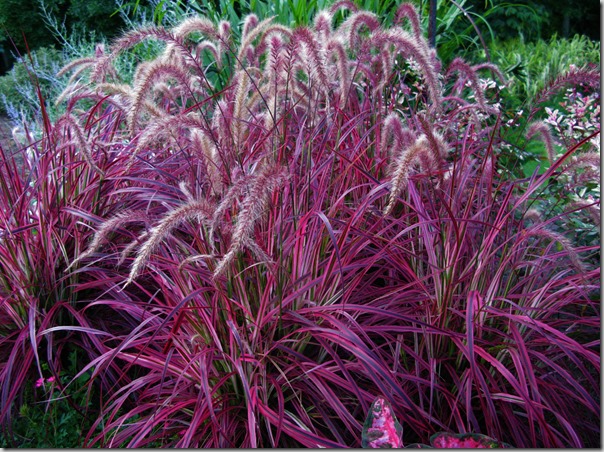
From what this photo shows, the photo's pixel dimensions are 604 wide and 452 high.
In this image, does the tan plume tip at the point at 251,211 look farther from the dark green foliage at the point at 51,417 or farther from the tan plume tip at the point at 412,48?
the dark green foliage at the point at 51,417

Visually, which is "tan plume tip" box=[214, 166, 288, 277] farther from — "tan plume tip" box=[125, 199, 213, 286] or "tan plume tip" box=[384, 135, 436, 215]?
"tan plume tip" box=[384, 135, 436, 215]

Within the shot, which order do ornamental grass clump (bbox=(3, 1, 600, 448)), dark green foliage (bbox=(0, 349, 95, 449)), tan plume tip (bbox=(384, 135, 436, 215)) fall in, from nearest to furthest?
tan plume tip (bbox=(384, 135, 436, 215))
ornamental grass clump (bbox=(3, 1, 600, 448))
dark green foliage (bbox=(0, 349, 95, 449))

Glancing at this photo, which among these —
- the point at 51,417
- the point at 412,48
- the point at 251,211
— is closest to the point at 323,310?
the point at 251,211

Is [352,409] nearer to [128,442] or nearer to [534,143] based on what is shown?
[128,442]

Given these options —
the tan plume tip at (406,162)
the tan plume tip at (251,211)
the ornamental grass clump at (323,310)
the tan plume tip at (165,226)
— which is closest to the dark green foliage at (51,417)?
the ornamental grass clump at (323,310)

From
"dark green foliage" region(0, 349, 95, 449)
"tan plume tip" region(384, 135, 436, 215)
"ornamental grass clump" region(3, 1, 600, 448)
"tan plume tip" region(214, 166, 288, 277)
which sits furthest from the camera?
"dark green foliage" region(0, 349, 95, 449)

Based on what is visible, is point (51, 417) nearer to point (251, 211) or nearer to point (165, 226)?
point (165, 226)

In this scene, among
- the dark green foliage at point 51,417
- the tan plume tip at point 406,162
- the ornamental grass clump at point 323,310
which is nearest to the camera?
the tan plume tip at point 406,162

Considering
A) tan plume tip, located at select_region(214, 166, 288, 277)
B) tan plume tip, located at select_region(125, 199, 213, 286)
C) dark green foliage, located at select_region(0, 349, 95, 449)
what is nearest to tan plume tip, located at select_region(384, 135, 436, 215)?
tan plume tip, located at select_region(214, 166, 288, 277)

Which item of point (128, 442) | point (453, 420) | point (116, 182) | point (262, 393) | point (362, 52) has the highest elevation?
point (362, 52)

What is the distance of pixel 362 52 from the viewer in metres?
2.40

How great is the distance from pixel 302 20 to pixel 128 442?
4.16m

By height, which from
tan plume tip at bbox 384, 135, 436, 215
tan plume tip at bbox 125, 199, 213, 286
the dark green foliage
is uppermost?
tan plume tip at bbox 125, 199, 213, 286

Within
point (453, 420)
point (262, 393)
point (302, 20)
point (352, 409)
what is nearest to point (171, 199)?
point (262, 393)
